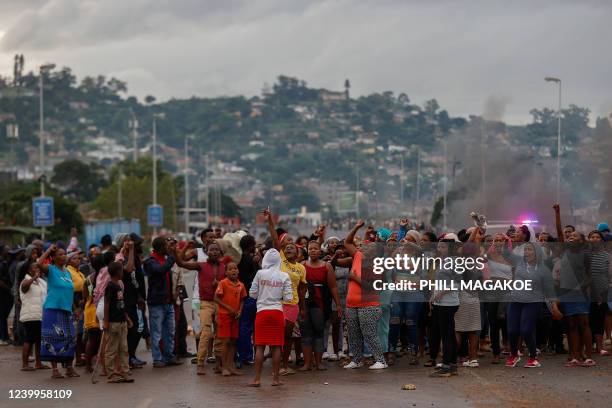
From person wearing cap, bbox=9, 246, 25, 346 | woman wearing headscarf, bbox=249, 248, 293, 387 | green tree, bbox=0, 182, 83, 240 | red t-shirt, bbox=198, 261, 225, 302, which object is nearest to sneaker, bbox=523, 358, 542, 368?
woman wearing headscarf, bbox=249, 248, 293, 387

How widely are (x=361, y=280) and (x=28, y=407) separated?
492 cm

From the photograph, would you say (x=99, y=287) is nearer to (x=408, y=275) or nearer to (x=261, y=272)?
(x=261, y=272)

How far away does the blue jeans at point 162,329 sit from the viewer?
651 inches

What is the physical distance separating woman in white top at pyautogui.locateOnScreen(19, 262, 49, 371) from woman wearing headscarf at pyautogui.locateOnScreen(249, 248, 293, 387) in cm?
338

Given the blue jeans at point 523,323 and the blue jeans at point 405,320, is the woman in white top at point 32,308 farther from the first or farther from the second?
the blue jeans at point 523,323

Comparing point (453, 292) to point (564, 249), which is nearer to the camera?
point (453, 292)

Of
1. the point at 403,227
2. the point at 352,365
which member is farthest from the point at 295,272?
the point at 403,227

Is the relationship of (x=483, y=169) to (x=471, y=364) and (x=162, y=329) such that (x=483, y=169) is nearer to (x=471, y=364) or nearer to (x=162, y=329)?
(x=471, y=364)

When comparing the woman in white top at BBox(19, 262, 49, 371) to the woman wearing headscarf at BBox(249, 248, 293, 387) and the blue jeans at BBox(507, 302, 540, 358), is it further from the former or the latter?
the blue jeans at BBox(507, 302, 540, 358)

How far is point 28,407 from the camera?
13242 millimetres

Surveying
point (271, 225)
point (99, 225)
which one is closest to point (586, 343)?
point (271, 225)

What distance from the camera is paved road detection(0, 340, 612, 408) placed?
13.2 metres

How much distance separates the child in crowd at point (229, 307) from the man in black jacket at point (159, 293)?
1.05m

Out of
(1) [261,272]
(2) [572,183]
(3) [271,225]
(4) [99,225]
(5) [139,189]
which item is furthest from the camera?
(5) [139,189]
